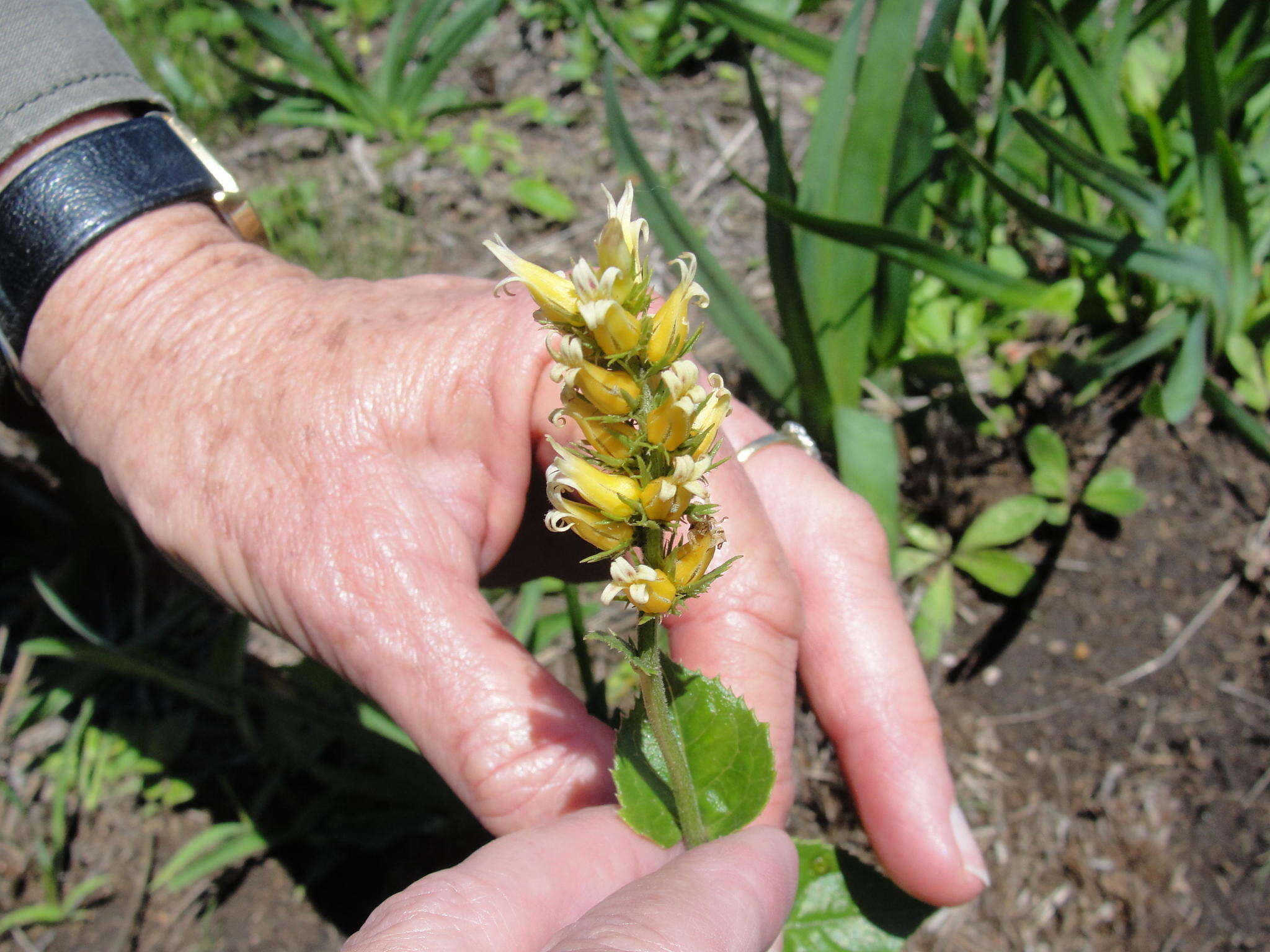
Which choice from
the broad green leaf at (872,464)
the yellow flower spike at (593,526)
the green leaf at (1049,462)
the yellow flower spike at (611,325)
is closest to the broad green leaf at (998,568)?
the green leaf at (1049,462)

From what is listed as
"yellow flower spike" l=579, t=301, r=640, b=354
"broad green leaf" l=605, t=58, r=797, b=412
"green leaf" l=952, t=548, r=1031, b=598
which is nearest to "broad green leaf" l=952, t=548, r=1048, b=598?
"green leaf" l=952, t=548, r=1031, b=598

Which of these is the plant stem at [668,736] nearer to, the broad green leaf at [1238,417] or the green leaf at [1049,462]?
the green leaf at [1049,462]

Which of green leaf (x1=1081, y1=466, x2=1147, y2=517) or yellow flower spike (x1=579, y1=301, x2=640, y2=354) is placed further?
green leaf (x1=1081, y1=466, x2=1147, y2=517)

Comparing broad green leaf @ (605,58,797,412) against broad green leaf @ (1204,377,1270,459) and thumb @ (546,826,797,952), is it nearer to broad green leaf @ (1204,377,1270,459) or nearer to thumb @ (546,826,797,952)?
broad green leaf @ (1204,377,1270,459)

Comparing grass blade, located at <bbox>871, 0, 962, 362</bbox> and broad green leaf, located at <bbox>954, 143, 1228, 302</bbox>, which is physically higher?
grass blade, located at <bbox>871, 0, 962, 362</bbox>

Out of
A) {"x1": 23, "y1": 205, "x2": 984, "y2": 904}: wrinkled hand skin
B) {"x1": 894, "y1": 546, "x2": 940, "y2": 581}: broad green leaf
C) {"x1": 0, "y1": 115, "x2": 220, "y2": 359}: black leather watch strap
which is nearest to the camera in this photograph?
{"x1": 23, "y1": 205, "x2": 984, "y2": 904}: wrinkled hand skin

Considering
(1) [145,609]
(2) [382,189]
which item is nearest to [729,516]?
(1) [145,609]
